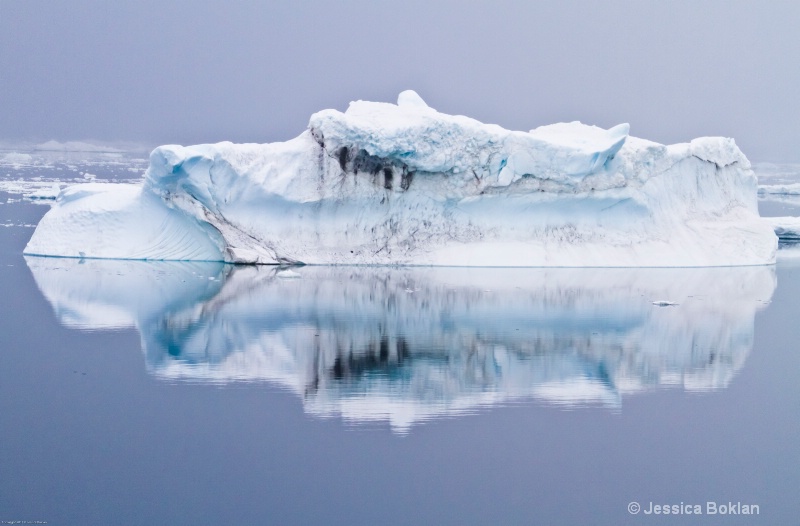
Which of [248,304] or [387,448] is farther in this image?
[248,304]

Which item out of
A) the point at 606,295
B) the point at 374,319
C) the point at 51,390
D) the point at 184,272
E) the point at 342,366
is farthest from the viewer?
the point at 184,272

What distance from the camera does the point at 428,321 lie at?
32.8 feet

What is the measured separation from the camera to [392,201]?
570 inches

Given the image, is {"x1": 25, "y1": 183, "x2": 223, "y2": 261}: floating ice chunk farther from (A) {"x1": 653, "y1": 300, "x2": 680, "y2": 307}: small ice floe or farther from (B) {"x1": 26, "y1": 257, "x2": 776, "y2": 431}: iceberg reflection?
(A) {"x1": 653, "y1": 300, "x2": 680, "y2": 307}: small ice floe

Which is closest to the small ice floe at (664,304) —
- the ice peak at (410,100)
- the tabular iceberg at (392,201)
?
the tabular iceberg at (392,201)

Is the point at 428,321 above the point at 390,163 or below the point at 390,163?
below

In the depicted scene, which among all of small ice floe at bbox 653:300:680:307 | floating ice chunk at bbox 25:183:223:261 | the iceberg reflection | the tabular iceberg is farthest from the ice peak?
small ice floe at bbox 653:300:680:307

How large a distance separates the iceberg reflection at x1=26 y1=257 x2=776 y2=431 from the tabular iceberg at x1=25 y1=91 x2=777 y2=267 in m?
0.43

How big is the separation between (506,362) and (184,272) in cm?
719

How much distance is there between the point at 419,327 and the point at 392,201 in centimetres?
512

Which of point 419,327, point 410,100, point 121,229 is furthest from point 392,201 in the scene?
point 419,327

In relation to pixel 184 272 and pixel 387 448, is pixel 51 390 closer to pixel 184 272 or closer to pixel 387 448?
pixel 387 448

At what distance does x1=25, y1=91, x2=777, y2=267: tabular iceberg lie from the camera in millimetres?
14008

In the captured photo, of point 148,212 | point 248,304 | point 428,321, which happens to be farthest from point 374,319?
point 148,212
